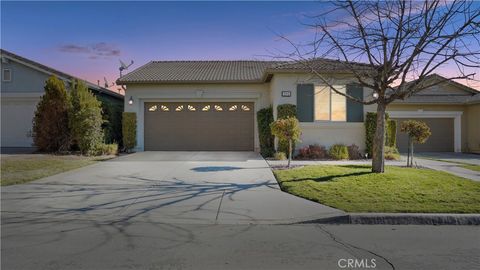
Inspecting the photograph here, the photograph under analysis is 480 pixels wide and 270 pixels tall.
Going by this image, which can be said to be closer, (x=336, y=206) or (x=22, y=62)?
(x=336, y=206)

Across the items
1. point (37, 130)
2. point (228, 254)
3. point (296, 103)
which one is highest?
point (296, 103)

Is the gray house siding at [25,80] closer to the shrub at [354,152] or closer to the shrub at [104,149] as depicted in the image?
the shrub at [104,149]

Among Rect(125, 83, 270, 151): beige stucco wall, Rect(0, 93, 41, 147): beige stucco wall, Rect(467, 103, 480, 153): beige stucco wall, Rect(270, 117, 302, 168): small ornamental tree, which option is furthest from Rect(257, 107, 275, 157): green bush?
Rect(0, 93, 41, 147): beige stucco wall

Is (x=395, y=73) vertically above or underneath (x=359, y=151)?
above

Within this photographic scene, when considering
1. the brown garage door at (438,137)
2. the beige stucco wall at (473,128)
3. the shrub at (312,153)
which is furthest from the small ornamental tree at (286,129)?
the beige stucco wall at (473,128)

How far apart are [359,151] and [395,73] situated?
20.8ft

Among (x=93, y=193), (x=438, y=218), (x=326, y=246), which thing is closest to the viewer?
(x=326, y=246)

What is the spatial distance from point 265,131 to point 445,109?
1127cm

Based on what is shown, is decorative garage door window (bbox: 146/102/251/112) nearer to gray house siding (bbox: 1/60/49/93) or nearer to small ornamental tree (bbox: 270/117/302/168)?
small ornamental tree (bbox: 270/117/302/168)

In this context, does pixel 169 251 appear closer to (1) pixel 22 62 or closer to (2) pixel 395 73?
(2) pixel 395 73

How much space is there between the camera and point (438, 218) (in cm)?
700

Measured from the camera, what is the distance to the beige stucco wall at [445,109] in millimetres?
22438

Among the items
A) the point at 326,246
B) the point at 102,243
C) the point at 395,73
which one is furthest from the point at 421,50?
the point at 102,243

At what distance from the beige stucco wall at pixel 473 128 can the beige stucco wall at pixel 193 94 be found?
464 inches
